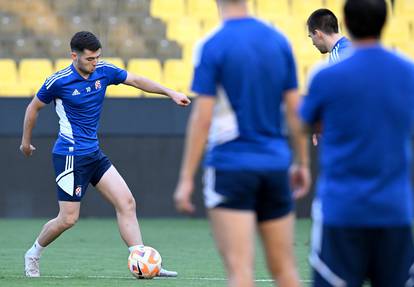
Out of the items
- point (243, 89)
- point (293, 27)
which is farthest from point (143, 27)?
point (243, 89)

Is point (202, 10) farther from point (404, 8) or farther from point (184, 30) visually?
point (404, 8)

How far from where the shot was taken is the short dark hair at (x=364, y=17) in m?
4.77

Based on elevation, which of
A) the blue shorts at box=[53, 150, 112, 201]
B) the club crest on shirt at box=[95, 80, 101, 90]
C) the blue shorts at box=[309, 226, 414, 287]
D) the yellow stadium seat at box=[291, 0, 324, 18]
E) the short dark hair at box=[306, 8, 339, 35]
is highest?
the short dark hair at box=[306, 8, 339, 35]

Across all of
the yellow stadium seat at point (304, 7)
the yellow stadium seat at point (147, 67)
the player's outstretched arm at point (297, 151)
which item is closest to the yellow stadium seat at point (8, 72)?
the yellow stadium seat at point (147, 67)

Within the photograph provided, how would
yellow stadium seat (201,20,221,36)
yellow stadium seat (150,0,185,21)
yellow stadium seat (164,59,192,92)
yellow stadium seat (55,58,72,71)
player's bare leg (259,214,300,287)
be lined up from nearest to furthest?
player's bare leg (259,214,300,287)
yellow stadium seat (164,59,192,92)
yellow stadium seat (55,58,72,71)
yellow stadium seat (201,20,221,36)
yellow stadium seat (150,0,185,21)

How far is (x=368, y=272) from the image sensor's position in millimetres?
4832

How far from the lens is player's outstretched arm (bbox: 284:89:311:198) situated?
→ 17.6 ft

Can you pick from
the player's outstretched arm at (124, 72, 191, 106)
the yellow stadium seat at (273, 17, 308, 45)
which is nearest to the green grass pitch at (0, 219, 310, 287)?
the player's outstretched arm at (124, 72, 191, 106)

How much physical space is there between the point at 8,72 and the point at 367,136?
14184mm

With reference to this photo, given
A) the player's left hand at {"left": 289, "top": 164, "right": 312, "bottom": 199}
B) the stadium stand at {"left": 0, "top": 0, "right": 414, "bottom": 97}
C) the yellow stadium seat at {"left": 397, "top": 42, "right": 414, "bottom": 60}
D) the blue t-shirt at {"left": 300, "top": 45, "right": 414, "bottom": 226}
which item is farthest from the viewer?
the yellow stadium seat at {"left": 397, "top": 42, "right": 414, "bottom": 60}

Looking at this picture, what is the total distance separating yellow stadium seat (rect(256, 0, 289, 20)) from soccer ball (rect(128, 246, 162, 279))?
1183 centimetres

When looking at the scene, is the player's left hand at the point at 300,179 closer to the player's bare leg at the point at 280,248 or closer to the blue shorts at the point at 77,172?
the player's bare leg at the point at 280,248

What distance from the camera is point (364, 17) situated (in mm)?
4793

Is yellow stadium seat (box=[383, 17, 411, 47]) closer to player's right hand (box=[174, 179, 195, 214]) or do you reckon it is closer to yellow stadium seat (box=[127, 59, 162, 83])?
yellow stadium seat (box=[127, 59, 162, 83])
